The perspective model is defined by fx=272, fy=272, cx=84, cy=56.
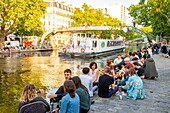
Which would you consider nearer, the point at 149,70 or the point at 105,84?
the point at 105,84

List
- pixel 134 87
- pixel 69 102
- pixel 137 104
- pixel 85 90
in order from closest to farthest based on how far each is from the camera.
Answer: pixel 69 102 < pixel 85 90 < pixel 137 104 < pixel 134 87

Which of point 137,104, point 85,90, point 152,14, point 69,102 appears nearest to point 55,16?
point 152,14

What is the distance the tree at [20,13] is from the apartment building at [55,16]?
46.0 m

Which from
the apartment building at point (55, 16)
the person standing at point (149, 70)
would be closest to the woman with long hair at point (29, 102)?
the person standing at point (149, 70)

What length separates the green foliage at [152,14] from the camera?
40.7m

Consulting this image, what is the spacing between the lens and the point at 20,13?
4472 centimetres

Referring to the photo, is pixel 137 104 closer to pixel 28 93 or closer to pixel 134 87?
pixel 134 87

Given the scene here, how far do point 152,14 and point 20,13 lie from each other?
2122 centimetres

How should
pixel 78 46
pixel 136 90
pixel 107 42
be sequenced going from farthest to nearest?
pixel 107 42 → pixel 78 46 → pixel 136 90

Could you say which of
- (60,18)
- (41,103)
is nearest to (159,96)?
(41,103)

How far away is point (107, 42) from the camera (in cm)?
4994

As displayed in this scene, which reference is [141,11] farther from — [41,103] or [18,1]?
[41,103]

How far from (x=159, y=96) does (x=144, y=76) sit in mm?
3562

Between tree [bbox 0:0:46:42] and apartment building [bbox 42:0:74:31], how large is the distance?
1812 inches
